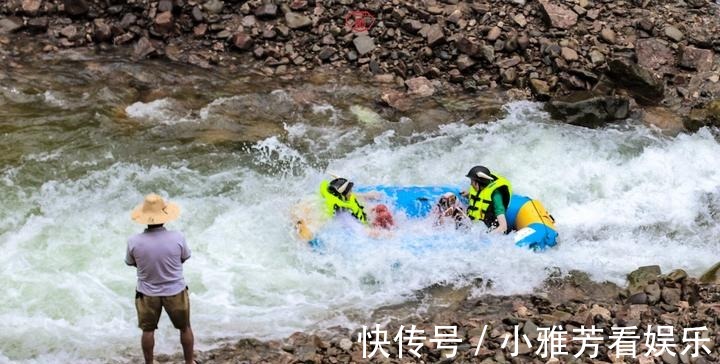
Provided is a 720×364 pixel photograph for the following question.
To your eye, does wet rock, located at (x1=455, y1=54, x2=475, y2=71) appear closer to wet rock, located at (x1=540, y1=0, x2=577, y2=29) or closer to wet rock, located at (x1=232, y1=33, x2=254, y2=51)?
wet rock, located at (x1=540, y1=0, x2=577, y2=29)

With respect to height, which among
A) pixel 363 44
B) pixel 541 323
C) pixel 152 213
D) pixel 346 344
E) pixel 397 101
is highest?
pixel 152 213

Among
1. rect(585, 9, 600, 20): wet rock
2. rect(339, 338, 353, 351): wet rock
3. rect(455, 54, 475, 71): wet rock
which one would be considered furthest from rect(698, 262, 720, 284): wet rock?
rect(585, 9, 600, 20): wet rock

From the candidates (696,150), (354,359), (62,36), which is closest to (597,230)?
(696,150)

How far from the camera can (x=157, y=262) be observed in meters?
5.69

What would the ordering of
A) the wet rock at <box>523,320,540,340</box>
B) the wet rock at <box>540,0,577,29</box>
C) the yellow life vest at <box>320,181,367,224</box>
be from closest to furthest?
the wet rock at <box>523,320,540,340</box>, the yellow life vest at <box>320,181,367,224</box>, the wet rock at <box>540,0,577,29</box>

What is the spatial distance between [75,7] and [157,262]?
7968 millimetres

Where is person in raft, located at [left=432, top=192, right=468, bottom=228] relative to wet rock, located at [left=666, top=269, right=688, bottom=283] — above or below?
below

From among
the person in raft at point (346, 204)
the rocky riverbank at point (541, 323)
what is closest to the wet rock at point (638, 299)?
the rocky riverbank at point (541, 323)

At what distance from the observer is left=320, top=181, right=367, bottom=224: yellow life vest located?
859 centimetres

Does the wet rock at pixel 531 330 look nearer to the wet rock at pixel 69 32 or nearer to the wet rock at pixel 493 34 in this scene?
the wet rock at pixel 493 34

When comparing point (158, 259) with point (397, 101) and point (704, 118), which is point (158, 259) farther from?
point (704, 118)

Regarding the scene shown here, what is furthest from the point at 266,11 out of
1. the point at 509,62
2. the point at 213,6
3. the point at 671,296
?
the point at 671,296

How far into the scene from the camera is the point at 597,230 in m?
9.20

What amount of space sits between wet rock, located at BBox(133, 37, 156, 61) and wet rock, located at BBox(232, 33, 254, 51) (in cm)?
127
